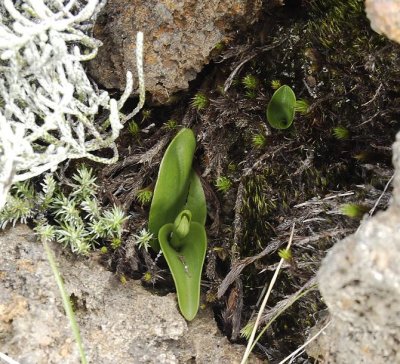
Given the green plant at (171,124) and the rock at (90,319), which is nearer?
the rock at (90,319)

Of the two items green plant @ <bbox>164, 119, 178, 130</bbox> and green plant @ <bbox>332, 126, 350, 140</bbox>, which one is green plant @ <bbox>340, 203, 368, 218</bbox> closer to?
green plant @ <bbox>332, 126, 350, 140</bbox>

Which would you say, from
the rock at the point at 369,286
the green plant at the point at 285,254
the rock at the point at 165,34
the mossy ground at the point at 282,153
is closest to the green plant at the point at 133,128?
the mossy ground at the point at 282,153

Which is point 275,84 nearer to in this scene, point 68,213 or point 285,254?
point 285,254

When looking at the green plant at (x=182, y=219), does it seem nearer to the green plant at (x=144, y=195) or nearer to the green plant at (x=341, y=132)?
the green plant at (x=144, y=195)

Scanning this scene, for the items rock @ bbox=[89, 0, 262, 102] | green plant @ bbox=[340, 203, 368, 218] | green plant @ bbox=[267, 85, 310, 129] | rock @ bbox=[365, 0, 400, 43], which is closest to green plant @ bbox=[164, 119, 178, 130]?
rock @ bbox=[89, 0, 262, 102]

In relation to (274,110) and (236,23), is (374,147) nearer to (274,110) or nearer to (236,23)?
(274,110)

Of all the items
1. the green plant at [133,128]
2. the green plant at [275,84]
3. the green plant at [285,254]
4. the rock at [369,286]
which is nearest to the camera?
the rock at [369,286]

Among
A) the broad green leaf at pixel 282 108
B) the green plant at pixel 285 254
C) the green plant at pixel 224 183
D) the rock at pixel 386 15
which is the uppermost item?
the rock at pixel 386 15
